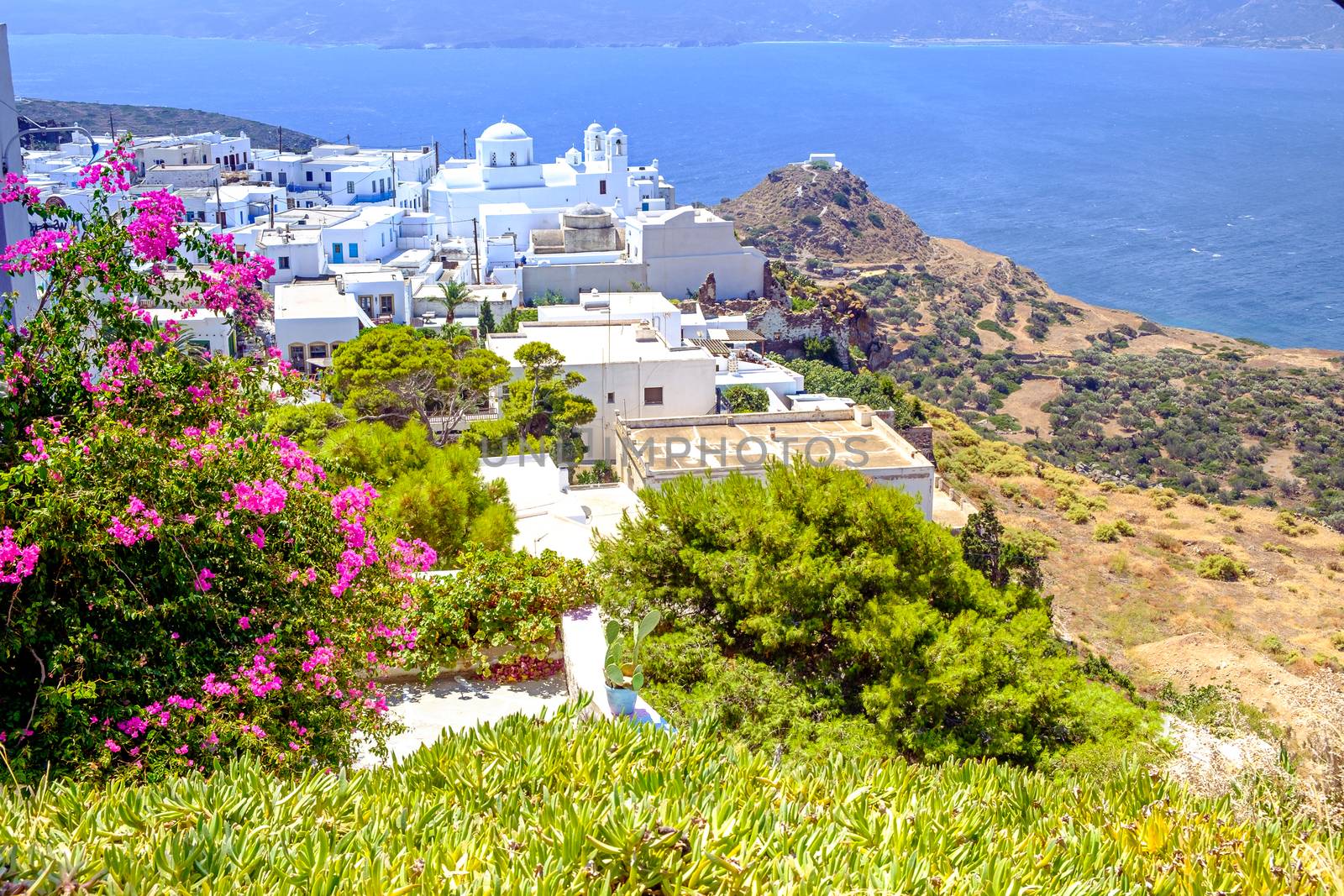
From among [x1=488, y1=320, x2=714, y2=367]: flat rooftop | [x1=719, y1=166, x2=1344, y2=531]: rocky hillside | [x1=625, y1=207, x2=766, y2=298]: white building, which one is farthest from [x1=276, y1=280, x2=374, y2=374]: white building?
[x1=719, y1=166, x2=1344, y2=531]: rocky hillside

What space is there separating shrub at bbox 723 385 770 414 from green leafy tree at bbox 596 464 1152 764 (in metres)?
14.2

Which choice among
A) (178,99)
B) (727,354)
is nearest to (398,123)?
(178,99)

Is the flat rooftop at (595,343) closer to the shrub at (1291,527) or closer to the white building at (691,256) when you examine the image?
the white building at (691,256)

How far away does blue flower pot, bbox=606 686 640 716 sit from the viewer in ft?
22.3

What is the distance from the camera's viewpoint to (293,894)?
3.79 metres

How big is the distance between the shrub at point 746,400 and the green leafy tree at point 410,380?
5201mm

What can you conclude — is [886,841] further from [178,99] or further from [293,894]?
[178,99]

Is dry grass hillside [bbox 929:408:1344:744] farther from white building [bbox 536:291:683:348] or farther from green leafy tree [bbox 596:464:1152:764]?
white building [bbox 536:291:683:348]

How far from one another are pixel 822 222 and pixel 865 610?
6900cm

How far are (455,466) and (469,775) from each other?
29.9 ft

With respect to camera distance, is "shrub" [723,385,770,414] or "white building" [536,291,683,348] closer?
"shrub" [723,385,770,414]

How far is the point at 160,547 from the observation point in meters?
5.59

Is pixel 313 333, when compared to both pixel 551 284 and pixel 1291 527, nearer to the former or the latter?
pixel 551 284

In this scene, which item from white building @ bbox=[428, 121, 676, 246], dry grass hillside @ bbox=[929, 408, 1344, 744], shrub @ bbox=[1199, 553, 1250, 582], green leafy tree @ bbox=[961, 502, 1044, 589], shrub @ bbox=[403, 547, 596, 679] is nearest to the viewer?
shrub @ bbox=[403, 547, 596, 679]
